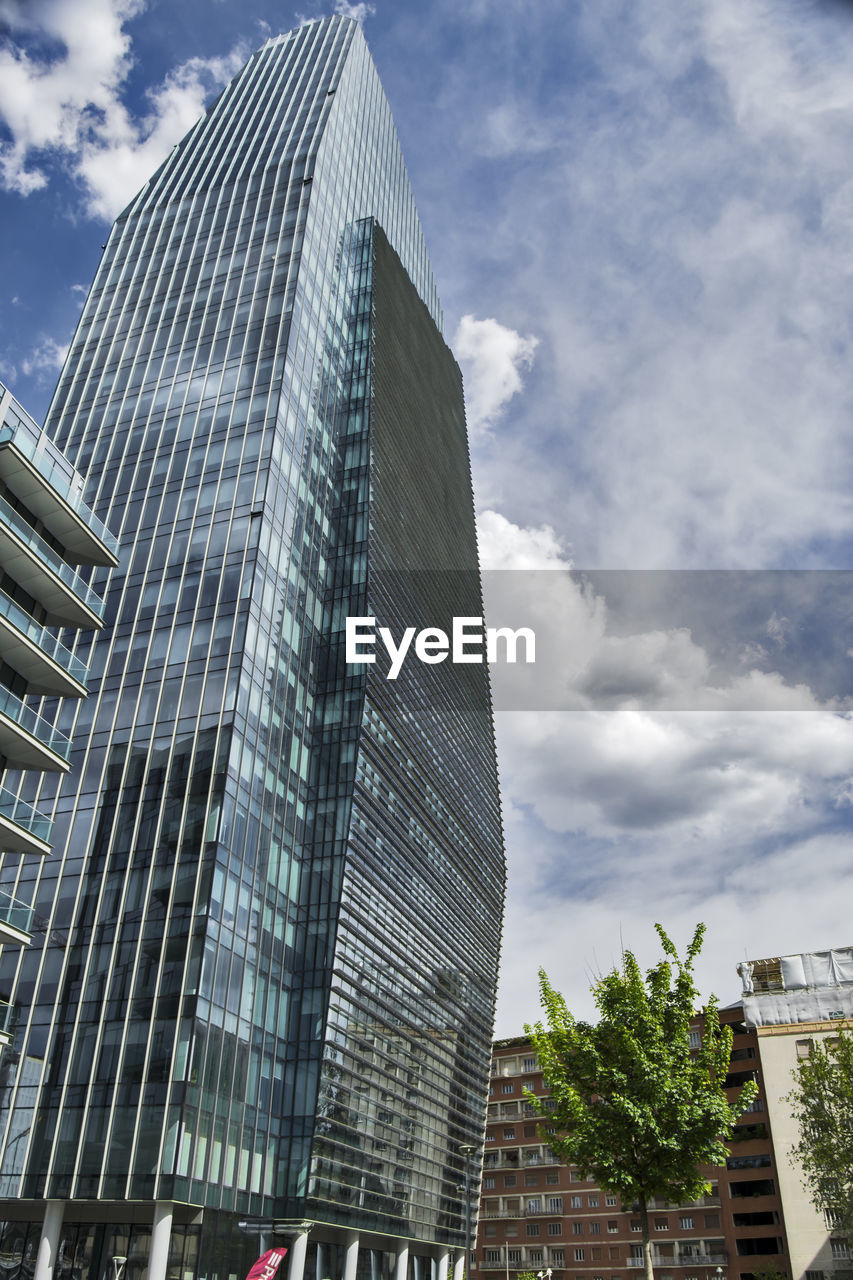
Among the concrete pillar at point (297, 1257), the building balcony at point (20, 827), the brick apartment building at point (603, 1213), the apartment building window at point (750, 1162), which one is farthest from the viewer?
the apartment building window at point (750, 1162)

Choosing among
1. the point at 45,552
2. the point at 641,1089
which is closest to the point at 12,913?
the point at 45,552

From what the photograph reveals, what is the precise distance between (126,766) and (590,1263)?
81792mm

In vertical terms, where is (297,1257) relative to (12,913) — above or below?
below

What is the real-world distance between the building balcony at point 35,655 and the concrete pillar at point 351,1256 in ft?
151

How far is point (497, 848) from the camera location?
10362 cm

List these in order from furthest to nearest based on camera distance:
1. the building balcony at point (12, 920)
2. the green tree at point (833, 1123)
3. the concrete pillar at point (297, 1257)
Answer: the concrete pillar at point (297, 1257), the green tree at point (833, 1123), the building balcony at point (12, 920)

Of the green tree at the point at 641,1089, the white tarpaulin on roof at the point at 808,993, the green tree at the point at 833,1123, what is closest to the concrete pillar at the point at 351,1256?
the green tree at the point at 833,1123

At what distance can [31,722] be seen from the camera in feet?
112

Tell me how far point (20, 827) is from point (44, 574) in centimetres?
876

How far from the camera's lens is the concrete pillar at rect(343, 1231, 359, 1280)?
62500 millimetres

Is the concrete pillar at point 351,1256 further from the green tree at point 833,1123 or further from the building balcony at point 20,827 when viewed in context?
the building balcony at point 20,827

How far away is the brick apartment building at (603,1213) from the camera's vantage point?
91.4 meters

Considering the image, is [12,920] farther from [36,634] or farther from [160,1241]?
[160,1241]

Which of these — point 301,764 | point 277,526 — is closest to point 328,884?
point 301,764
